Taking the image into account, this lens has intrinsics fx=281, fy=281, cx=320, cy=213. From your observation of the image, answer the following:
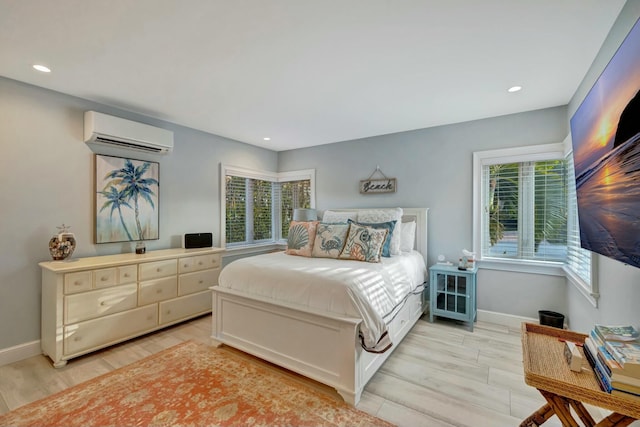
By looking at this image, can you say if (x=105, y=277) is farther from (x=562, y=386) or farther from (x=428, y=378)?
(x=562, y=386)

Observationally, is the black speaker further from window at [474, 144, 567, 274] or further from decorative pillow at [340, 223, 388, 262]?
window at [474, 144, 567, 274]

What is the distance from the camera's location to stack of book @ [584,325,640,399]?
3.17 feet

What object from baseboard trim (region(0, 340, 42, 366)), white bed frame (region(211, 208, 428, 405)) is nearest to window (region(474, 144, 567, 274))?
white bed frame (region(211, 208, 428, 405))

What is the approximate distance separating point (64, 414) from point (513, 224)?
4.35m

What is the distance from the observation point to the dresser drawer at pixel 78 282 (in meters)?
2.40

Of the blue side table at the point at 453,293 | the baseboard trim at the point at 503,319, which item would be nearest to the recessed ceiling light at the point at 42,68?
the blue side table at the point at 453,293

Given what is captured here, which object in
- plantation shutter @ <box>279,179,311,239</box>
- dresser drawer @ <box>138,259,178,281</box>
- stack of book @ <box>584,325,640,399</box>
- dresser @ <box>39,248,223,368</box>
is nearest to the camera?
stack of book @ <box>584,325,640,399</box>

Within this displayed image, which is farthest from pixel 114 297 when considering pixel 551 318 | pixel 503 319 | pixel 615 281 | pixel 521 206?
pixel 521 206

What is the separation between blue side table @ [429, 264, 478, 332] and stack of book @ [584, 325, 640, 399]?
1920mm

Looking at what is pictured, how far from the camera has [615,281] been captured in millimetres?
1672

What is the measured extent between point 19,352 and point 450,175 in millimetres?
4799

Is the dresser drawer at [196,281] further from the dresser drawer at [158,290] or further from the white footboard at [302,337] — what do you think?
the white footboard at [302,337]

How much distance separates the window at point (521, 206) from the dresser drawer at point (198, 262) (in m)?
3.27

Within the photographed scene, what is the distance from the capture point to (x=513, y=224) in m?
3.30
